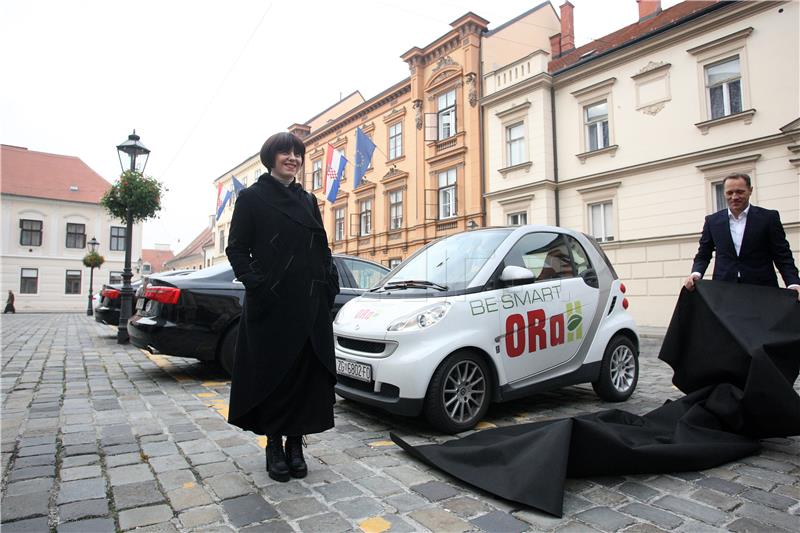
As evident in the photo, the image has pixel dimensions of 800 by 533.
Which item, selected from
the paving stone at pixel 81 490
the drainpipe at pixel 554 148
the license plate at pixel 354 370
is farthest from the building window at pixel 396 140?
the paving stone at pixel 81 490

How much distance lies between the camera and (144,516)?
2322 millimetres

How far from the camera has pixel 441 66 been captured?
73.3 ft

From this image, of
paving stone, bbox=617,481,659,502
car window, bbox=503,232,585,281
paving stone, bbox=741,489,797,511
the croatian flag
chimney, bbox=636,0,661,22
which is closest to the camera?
paving stone, bbox=741,489,797,511

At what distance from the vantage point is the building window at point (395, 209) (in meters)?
24.5

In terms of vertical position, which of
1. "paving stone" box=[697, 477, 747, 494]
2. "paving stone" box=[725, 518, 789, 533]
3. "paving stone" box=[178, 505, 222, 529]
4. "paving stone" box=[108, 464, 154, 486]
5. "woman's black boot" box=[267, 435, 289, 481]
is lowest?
"paving stone" box=[697, 477, 747, 494]

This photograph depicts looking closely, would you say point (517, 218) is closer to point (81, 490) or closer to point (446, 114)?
point (446, 114)

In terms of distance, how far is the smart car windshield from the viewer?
13.9 feet

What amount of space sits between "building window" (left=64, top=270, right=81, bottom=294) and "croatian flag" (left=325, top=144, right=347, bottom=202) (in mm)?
28657

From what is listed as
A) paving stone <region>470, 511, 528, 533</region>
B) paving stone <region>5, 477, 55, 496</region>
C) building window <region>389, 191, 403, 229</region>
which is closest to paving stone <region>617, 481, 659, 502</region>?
paving stone <region>470, 511, 528, 533</region>

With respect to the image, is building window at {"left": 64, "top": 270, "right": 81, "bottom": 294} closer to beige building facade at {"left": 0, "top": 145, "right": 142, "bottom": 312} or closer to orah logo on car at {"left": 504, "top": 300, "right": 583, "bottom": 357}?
beige building facade at {"left": 0, "top": 145, "right": 142, "bottom": 312}

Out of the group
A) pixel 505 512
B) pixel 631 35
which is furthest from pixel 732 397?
pixel 631 35

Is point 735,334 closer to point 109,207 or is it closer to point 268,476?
point 268,476

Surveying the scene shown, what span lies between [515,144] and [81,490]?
18721 mm

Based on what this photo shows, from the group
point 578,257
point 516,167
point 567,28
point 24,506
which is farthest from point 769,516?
point 567,28
